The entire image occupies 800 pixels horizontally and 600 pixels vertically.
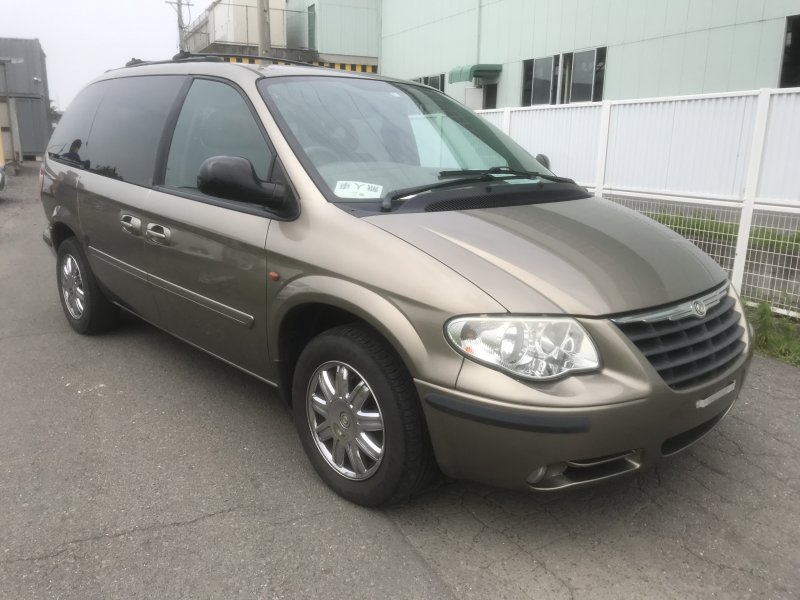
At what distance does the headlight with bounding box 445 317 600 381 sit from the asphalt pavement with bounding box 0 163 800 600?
77 centimetres

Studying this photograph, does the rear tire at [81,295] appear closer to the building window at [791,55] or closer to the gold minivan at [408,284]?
the gold minivan at [408,284]

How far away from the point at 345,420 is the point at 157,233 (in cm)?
163

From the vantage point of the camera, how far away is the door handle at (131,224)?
3818mm

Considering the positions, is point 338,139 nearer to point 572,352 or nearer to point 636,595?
point 572,352

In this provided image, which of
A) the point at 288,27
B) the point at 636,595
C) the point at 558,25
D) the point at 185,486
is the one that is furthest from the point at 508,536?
the point at 288,27

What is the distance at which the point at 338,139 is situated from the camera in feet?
10.3

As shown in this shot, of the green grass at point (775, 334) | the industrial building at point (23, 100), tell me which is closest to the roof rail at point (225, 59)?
the green grass at point (775, 334)

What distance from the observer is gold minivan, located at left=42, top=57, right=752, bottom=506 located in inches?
90.4

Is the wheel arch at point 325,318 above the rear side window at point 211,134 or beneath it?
beneath

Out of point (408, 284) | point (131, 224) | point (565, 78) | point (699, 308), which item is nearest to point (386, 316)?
point (408, 284)

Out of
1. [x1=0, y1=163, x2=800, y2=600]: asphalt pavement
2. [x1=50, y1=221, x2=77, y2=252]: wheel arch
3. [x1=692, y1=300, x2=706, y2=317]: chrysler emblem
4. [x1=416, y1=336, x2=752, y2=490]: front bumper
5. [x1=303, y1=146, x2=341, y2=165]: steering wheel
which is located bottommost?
[x1=0, y1=163, x2=800, y2=600]: asphalt pavement

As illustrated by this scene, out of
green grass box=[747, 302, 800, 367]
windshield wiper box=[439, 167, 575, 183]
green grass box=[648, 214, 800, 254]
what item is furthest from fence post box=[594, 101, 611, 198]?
windshield wiper box=[439, 167, 575, 183]

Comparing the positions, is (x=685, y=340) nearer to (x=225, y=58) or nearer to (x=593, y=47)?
(x=225, y=58)

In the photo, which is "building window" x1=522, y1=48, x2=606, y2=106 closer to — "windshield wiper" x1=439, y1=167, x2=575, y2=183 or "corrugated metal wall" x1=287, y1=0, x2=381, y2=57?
"corrugated metal wall" x1=287, y1=0, x2=381, y2=57
